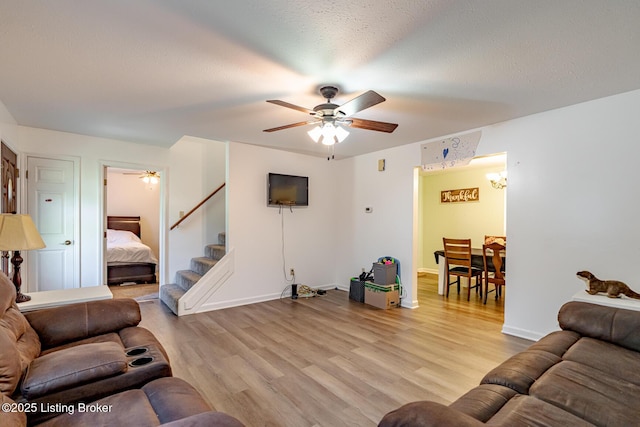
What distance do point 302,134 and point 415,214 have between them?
200 cm

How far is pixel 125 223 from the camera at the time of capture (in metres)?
7.74

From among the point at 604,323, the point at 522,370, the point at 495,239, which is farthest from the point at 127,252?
the point at 495,239

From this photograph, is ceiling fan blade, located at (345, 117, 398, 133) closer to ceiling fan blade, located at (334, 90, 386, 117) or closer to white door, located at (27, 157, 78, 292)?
ceiling fan blade, located at (334, 90, 386, 117)

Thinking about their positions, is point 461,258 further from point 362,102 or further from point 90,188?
point 90,188

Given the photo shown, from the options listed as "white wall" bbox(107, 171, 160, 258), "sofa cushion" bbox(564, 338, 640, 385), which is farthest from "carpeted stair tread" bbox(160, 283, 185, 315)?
"sofa cushion" bbox(564, 338, 640, 385)

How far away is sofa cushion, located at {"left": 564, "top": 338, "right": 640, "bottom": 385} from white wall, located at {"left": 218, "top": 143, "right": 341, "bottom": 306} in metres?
3.79

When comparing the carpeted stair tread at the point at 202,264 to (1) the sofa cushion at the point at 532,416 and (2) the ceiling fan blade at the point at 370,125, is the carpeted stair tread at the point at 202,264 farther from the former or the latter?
(1) the sofa cushion at the point at 532,416

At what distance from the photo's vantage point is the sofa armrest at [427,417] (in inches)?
40.0

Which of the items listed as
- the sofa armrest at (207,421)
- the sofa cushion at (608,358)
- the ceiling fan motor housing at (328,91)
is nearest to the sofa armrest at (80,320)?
the sofa armrest at (207,421)

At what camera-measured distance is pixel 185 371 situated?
99.8 inches

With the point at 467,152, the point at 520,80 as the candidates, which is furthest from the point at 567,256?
the point at 520,80

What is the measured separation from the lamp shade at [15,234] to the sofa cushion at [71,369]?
1.16 meters

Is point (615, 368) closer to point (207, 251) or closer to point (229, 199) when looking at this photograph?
point (229, 199)

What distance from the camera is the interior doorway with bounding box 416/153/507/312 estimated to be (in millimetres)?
5941
